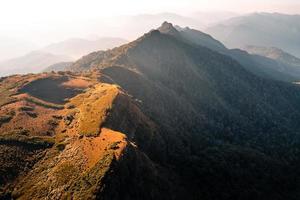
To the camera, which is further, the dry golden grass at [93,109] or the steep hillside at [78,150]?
the dry golden grass at [93,109]

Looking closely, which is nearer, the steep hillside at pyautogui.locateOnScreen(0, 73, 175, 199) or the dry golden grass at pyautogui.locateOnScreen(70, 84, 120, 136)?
the steep hillside at pyautogui.locateOnScreen(0, 73, 175, 199)

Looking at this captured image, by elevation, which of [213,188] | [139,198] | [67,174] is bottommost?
[213,188]

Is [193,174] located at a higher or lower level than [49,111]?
lower

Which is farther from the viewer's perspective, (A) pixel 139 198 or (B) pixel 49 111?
(B) pixel 49 111

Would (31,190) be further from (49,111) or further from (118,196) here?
(49,111)

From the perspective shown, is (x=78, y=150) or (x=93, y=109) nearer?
(x=78, y=150)

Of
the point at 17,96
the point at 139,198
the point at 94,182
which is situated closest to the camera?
the point at 94,182

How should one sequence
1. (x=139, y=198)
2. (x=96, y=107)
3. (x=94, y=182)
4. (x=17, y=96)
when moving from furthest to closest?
(x=17, y=96)
(x=96, y=107)
(x=139, y=198)
(x=94, y=182)

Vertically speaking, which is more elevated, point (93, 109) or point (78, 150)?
point (93, 109)

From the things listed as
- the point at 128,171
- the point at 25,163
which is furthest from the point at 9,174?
A: the point at 128,171

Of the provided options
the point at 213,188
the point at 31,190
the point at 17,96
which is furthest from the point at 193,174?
the point at 17,96
